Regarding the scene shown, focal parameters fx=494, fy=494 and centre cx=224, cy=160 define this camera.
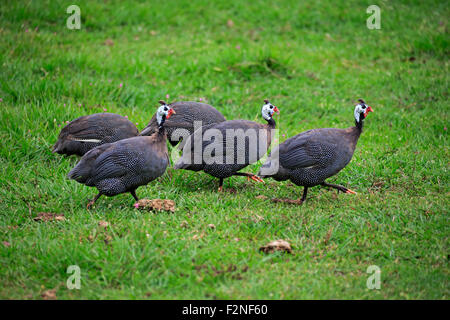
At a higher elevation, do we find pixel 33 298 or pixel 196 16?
pixel 196 16

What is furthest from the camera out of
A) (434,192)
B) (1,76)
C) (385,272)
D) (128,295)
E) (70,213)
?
(1,76)

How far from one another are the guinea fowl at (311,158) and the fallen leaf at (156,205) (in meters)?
0.95

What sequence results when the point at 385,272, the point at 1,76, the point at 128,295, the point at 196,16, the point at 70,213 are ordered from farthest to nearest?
the point at 196,16
the point at 1,76
the point at 70,213
the point at 385,272
the point at 128,295

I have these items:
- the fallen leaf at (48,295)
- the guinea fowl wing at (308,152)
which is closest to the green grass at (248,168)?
the fallen leaf at (48,295)

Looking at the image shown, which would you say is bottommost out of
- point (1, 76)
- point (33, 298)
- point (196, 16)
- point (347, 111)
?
point (33, 298)

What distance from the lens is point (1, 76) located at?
6.89 metres

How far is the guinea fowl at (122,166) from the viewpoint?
4648mm

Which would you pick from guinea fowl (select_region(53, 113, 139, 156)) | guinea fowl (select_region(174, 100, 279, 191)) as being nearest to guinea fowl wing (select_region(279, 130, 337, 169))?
guinea fowl (select_region(174, 100, 279, 191))

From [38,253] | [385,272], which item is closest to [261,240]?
[385,272]

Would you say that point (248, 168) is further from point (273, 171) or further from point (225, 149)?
point (273, 171)

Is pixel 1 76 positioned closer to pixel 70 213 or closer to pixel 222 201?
pixel 70 213

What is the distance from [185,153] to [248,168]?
991 millimetres

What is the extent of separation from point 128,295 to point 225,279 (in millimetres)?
708

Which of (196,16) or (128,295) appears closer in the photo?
(128,295)
